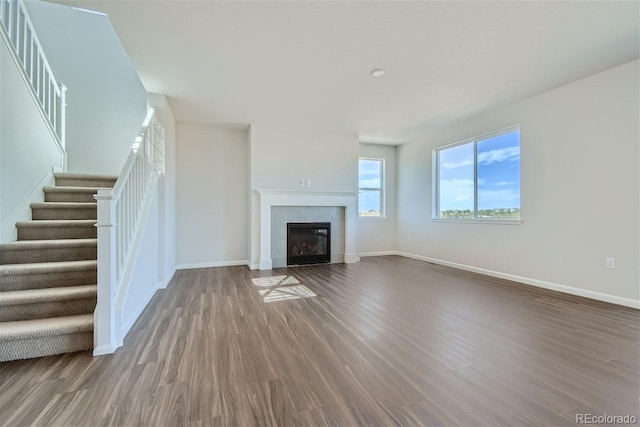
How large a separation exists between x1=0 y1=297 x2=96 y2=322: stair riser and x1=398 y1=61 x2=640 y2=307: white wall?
16.5ft

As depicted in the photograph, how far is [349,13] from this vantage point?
213cm

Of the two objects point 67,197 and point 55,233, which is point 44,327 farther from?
point 67,197

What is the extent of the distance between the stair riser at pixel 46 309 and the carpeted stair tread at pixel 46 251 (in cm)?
52

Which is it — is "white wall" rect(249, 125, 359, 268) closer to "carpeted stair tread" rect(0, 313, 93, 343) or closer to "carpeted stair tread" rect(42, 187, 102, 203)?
"carpeted stair tread" rect(42, 187, 102, 203)

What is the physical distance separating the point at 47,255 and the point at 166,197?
5.05ft

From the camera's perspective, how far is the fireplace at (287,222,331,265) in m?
5.19

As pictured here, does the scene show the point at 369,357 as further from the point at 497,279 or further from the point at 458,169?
the point at 458,169

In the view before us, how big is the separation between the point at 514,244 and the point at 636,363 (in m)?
2.39

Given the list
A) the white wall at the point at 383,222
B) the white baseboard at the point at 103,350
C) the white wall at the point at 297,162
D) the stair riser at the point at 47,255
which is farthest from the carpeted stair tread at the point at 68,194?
the white wall at the point at 383,222

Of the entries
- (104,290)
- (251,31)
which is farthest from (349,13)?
(104,290)

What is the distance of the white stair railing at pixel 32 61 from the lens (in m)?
2.45

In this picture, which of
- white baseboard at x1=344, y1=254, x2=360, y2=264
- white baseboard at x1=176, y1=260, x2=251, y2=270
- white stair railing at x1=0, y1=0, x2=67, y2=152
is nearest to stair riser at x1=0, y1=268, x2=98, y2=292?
white stair railing at x1=0, y1=0, x2=67, y2=152

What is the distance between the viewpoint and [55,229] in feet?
8.43

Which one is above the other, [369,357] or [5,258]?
[5,258]
